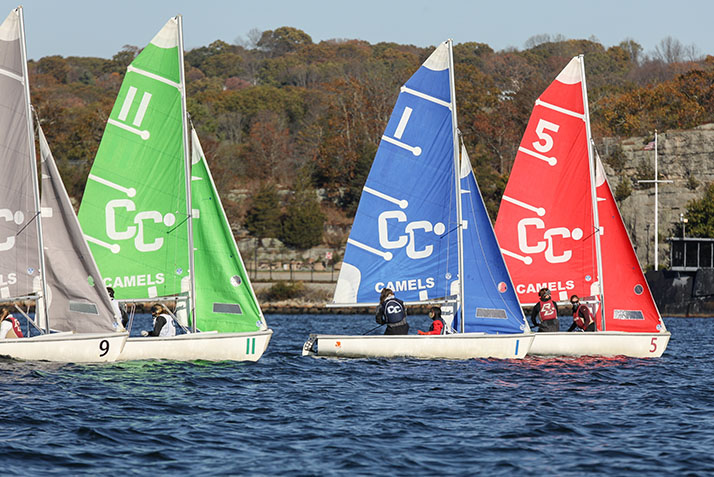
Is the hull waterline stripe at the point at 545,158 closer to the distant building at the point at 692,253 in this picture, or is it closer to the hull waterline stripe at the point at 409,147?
the hull waterline stripe at the point at 409,147

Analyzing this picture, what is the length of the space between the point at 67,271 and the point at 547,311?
1090 cm

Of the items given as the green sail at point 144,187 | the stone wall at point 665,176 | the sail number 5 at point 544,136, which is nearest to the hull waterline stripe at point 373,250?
the green sail at point 144,187

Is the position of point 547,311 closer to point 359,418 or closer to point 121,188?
point 359,418

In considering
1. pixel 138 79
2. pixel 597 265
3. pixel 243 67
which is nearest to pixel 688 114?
pixel 597 265

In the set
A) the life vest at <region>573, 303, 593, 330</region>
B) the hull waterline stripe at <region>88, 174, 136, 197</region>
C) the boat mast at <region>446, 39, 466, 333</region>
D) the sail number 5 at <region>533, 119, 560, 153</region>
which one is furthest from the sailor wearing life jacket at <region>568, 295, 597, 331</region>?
the hull waterline stripe at <region>88, 174, 136, 197</region>

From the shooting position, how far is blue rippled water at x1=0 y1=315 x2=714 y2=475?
12461 millimetres

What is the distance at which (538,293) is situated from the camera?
84.6 ft

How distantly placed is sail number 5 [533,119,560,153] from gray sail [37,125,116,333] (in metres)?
11.5

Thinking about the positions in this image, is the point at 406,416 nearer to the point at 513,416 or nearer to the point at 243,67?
the point at 513,416

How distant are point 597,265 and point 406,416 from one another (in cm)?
1098

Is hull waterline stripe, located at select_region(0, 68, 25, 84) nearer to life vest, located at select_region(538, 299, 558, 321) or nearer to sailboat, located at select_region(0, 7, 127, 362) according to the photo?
sailboat, located at select_region(0, 7, 127, 362)

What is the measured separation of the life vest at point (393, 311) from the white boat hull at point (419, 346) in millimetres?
519

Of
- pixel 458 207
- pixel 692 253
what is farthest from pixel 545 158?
pixel 692 253

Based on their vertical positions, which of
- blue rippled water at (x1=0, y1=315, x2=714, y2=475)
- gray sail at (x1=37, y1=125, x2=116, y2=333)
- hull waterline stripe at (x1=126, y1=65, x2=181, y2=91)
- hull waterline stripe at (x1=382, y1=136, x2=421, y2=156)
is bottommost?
blue rippled water at (x1=0, y1=315, x2=714, y2=475)
